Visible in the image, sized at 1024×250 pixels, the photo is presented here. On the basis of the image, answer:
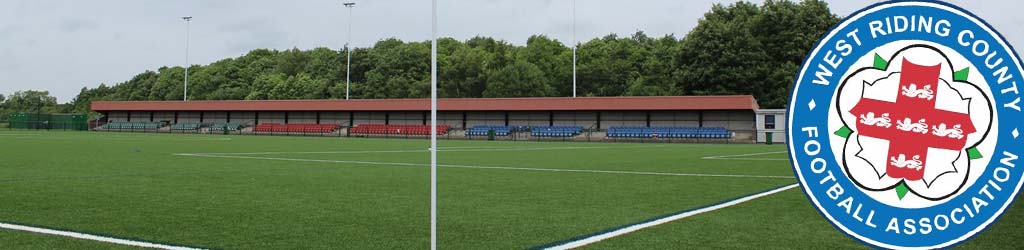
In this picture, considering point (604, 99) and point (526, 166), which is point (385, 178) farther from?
point (604, 99)

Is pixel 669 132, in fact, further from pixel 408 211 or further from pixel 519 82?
pixel 408 211

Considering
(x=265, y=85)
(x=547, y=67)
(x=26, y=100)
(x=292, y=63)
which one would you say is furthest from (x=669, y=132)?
(x=26, y=100)

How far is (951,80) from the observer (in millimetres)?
2281

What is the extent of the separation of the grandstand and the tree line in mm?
12000

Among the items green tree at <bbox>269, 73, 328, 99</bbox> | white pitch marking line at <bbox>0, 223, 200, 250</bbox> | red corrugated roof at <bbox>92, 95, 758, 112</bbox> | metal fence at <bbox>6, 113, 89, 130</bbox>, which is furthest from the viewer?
green tree at <bbox>269, 73, 328, 99</bbox>

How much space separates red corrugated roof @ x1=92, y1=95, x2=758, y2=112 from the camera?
150 feet

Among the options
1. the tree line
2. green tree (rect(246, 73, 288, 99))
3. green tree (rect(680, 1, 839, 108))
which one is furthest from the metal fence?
green tree (rect(680, 1, 839, 108))

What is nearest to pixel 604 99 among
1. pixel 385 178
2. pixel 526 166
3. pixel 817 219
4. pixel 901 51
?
pixel 526 166

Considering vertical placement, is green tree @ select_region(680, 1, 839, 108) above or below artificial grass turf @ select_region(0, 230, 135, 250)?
above

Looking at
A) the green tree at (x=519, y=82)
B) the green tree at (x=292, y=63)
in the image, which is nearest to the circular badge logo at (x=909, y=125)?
the green tree at (x=519, y=82)

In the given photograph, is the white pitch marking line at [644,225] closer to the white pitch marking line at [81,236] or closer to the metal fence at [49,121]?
the white pitch marking line at [81,236]

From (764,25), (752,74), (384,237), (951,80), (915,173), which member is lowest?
(384,237)

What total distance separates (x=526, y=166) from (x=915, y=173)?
46.9ft

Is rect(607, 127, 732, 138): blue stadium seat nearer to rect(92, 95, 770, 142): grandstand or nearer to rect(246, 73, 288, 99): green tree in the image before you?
rect(92, 95, 770, 142): grandstand
